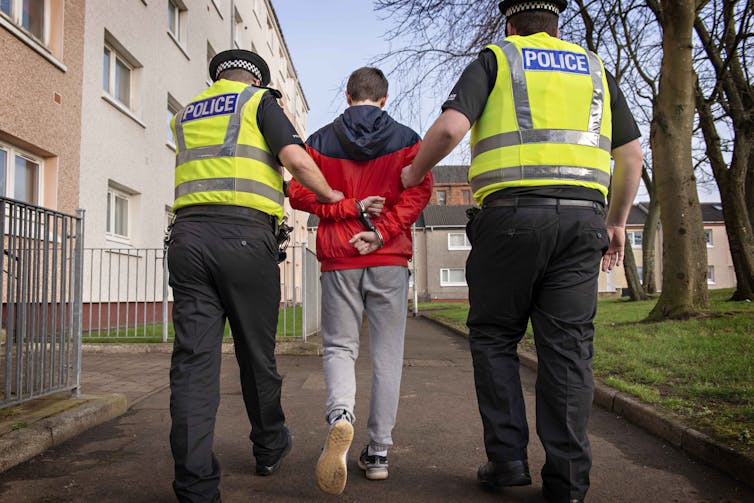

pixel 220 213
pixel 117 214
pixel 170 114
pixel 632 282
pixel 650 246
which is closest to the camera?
pixel 220 213

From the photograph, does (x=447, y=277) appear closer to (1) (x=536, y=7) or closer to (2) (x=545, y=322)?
(1) (x=536, y=7)

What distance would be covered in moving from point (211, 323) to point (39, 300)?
2.33 meters

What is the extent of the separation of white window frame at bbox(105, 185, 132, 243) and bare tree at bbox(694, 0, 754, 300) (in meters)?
12.7

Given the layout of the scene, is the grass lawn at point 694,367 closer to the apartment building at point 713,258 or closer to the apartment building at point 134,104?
the apartment building at point 134,104

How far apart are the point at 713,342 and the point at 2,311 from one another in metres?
6.86

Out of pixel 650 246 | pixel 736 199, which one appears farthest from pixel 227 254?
pixel 650 246

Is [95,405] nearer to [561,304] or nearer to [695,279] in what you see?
[561,304]

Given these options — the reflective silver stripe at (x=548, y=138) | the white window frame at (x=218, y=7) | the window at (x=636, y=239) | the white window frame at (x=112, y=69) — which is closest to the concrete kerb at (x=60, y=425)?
the reflective silver stripe at (x=548, y=138)

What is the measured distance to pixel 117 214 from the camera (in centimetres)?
1272

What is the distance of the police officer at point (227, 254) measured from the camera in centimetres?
270

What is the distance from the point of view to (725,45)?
47.1 feet

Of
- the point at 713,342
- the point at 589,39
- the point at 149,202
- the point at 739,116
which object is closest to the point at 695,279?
the point at 713,342

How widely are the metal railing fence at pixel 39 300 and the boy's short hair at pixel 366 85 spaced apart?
8.02 ft

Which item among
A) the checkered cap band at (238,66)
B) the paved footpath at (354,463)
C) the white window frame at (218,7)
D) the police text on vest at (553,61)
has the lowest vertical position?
the paved footpath at (354,463)
